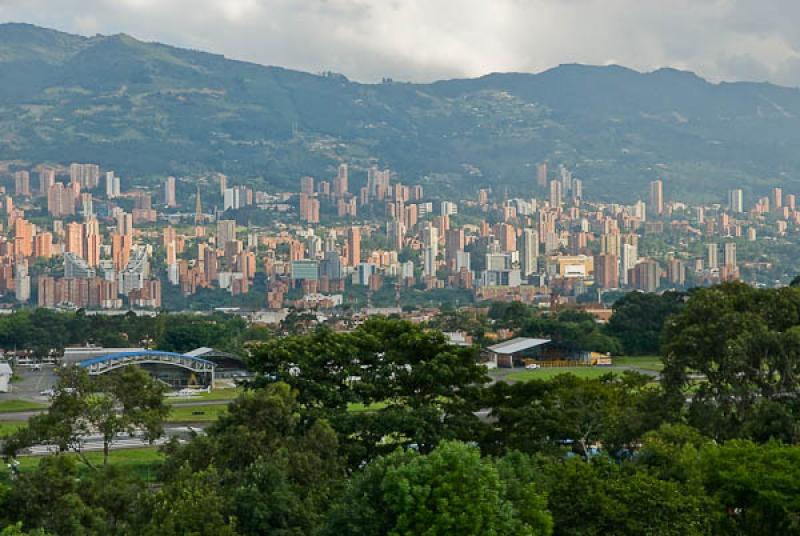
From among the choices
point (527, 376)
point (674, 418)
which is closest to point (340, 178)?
point (527, 376)

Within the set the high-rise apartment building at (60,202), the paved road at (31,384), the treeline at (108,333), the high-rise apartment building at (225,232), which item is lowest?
the paved road at (31,384)

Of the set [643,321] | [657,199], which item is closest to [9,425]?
[643,321]

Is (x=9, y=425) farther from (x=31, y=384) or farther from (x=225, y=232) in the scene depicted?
(x=225, y=232)

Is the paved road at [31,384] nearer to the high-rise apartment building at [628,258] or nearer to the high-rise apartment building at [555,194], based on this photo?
the high-rise apartment building at [628,258]

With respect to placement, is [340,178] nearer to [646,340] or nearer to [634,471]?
[646,340]

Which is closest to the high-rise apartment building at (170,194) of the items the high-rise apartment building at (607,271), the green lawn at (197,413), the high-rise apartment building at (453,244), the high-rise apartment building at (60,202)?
the high-rise apartment building at (60,202)

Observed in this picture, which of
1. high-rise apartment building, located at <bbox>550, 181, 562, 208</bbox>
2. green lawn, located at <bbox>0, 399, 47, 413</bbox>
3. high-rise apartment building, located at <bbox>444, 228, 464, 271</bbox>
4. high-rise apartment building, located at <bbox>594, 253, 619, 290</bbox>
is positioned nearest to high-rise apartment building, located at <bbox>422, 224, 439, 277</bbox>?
high-rise apartment building, located at <bbox>444, 228, 464, 271</bbox>
